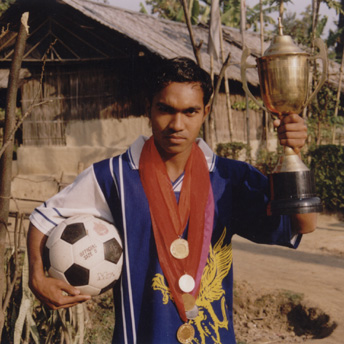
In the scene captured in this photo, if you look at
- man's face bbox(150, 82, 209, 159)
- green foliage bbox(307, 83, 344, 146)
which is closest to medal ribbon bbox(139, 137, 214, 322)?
man's face bbox(150, 82, 209, 159)

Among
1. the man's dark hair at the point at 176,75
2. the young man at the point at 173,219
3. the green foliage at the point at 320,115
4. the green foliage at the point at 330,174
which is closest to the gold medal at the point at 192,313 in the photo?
the young man at the point at 173,219

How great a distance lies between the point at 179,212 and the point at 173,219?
49 mm

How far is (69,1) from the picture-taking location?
1034 cm

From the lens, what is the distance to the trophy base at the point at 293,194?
6.23ft

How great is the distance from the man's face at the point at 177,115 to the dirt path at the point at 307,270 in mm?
2854

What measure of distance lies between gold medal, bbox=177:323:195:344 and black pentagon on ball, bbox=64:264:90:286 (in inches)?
17.0

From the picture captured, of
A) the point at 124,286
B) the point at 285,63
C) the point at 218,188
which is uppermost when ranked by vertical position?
the point at 285,63

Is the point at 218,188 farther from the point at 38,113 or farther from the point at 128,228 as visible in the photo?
the point at 38,113

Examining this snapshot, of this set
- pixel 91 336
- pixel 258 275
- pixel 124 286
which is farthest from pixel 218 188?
pixel 258 275

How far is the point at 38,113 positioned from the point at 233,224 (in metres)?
10.2

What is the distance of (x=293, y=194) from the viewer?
77.1 inches

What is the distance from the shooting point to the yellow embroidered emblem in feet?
6.31

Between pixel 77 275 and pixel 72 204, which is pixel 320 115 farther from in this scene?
pixel 77 275

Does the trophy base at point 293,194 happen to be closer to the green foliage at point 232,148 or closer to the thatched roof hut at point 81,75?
the thatched roof hut at point 81,75
